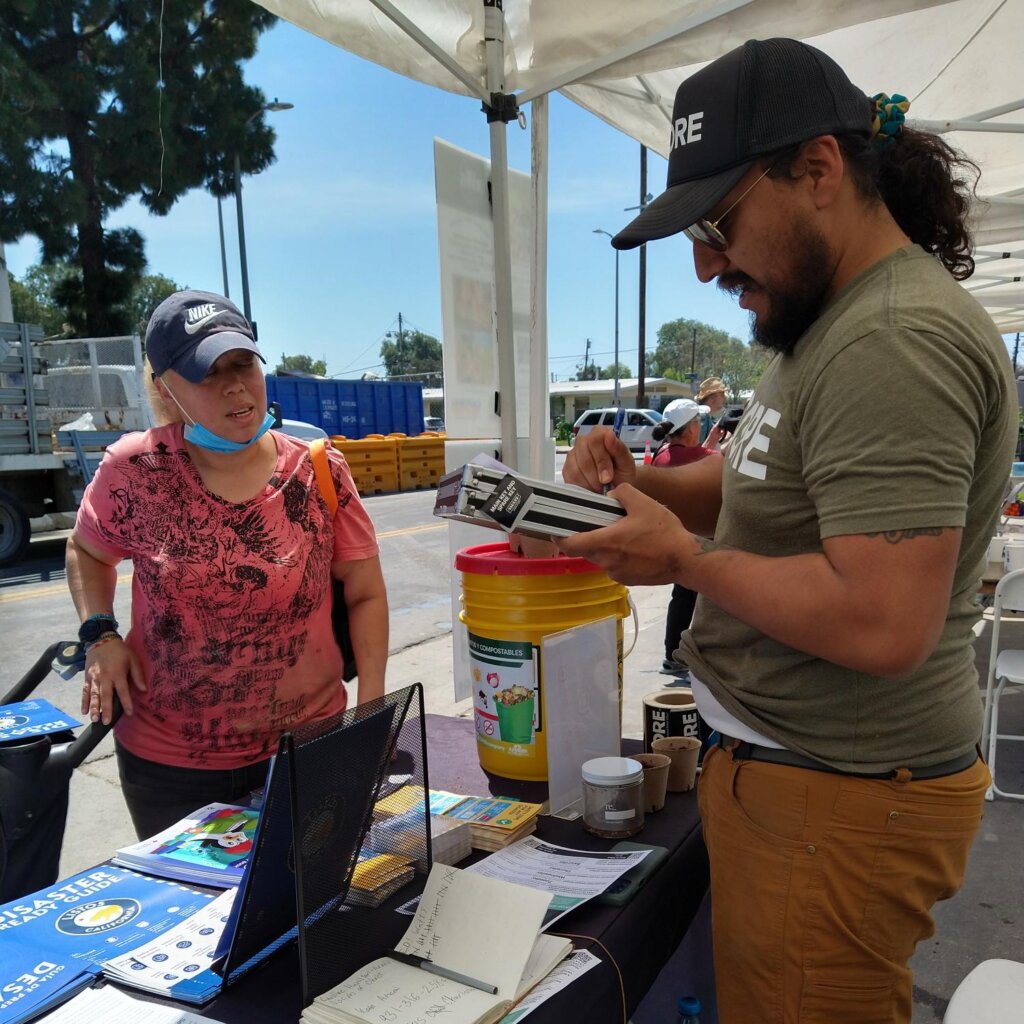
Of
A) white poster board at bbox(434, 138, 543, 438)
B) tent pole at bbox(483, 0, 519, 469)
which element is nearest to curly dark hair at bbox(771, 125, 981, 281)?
tent pole at bbox(483, 0, 519, 469)

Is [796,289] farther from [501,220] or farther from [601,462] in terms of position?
→ [501,220]

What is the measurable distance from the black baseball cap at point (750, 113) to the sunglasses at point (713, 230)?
2 cm

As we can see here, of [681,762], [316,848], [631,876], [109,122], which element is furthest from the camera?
[109,122]

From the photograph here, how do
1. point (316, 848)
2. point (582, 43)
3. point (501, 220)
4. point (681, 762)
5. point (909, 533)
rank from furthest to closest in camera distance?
1. point (501, 220)
2. point (582, 43)
3. point (681, 762)
4. point (316, 848)
5. point (909, 533)

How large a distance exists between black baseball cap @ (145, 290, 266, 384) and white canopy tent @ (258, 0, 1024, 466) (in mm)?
1475

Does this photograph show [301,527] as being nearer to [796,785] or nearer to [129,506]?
[129,506]

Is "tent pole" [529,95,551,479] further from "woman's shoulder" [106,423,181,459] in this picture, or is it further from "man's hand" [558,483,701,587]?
"man's hand" [558,483,701,587]

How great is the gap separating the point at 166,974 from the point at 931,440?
45.0 inches

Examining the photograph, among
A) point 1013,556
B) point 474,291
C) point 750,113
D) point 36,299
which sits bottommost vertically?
point 1013,556

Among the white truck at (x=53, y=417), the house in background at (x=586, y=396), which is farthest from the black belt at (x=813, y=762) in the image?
the house in background at (x=586, y=396)

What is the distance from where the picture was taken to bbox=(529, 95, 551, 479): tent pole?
10.2 feet

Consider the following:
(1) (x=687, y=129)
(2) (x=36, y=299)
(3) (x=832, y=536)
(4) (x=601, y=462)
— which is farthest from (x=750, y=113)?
(2) (x=36, y=299)

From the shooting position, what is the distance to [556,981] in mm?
1008

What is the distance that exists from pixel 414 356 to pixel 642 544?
97111 millimetres
